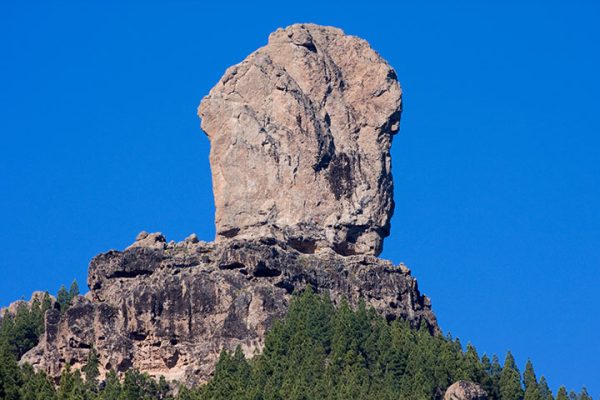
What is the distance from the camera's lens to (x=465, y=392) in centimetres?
19012

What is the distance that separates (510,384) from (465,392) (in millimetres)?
5589

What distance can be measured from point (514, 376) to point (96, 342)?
2557cm

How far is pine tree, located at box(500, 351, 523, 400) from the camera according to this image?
194250mm

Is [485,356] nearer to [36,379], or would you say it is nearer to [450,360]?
[450,360]

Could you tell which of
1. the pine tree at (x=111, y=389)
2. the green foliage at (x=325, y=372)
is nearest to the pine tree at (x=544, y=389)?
the green foliage at (x=325, y=372)

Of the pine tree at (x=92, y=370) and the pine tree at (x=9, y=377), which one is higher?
the pine tree at (x=92, y=370)

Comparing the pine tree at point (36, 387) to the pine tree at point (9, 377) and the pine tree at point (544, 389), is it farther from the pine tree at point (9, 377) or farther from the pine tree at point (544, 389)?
the pine tree at point (544, 389)

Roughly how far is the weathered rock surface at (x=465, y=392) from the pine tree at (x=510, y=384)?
302 centimetres

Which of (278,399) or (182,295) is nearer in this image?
(278,399)

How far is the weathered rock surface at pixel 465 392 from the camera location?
190 meters

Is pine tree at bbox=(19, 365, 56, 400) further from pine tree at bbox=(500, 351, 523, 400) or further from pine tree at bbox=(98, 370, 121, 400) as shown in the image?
pine tree at bbox=(500, 351, 523, 400)

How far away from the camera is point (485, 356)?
198000mm

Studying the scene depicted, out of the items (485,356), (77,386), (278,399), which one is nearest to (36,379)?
(77,386)

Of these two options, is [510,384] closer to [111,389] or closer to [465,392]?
[465,392]
